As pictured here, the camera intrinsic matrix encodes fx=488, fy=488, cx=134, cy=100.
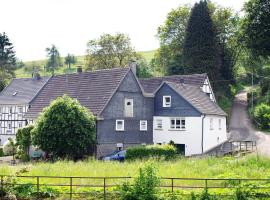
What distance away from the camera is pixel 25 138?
158 feet

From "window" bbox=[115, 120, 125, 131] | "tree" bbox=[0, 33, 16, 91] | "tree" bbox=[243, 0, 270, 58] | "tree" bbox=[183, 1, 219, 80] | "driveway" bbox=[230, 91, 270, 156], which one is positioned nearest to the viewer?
"window" bbox=[115, 120, 125, 131]

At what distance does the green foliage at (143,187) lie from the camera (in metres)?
22.1

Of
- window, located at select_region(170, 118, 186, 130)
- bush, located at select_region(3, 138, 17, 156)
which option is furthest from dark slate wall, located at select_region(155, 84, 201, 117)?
bush, located at select_region(3, 138, 17, 156)

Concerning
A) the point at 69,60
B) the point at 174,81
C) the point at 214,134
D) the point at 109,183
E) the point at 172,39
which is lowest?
the point at 109,183

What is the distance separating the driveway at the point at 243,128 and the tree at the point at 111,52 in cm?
2171

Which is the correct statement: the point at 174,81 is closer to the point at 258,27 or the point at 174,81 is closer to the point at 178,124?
the point at 178,124

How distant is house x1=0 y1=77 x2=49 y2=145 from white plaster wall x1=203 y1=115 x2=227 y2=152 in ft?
75.3

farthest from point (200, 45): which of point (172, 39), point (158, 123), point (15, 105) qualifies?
point (15, 105)

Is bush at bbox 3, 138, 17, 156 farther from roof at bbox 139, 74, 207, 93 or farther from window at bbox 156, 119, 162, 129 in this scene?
roof at bbox 139, 74, 207, 93

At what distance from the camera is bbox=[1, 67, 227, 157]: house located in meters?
48.7

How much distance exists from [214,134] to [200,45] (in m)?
28.7

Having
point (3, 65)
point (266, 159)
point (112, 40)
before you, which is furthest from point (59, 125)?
point (3, 65)

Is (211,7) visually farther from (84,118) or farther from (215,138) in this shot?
(84,118)

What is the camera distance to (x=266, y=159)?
33656mm
